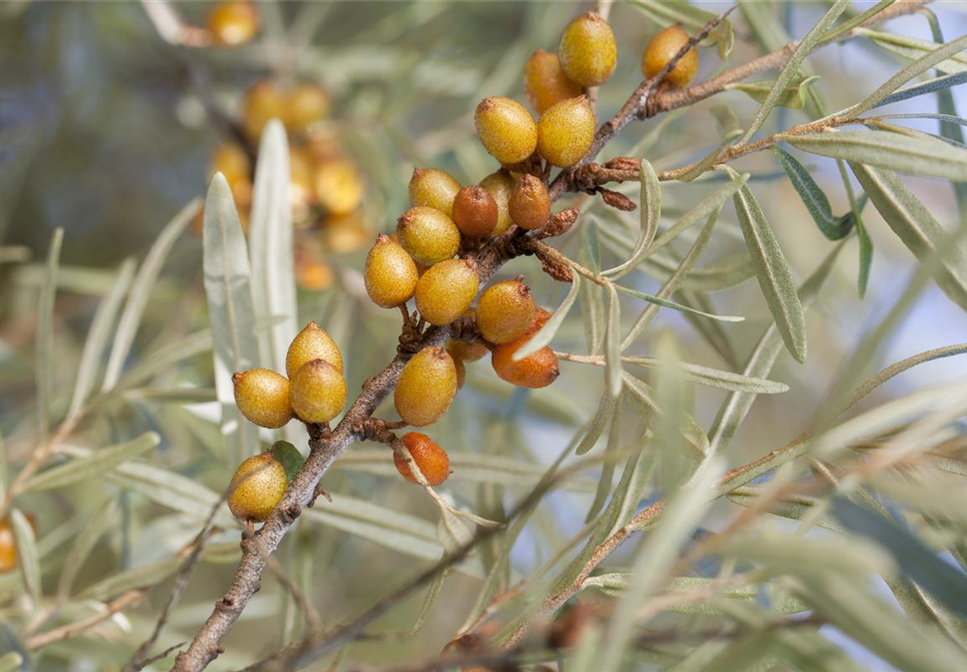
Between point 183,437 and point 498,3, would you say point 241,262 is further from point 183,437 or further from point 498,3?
point 498,3

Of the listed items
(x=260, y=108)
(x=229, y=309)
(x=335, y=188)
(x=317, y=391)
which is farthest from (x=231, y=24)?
(x=317, y=391)

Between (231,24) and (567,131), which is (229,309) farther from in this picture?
(231,24)

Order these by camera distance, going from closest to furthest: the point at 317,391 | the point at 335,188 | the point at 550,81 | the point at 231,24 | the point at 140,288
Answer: the point at 317,391, the point at 550,81, the point at 140,288, the point at 335,188, the point at 231,24

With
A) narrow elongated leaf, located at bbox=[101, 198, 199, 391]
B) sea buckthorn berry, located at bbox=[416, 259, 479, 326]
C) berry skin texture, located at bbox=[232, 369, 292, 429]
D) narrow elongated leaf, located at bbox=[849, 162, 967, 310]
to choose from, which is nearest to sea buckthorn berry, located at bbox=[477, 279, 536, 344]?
sea buckthorn berry, located at bbox=[416, 259, 479, 326]

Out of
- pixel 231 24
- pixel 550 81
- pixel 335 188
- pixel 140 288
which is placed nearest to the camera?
pixel 550 81

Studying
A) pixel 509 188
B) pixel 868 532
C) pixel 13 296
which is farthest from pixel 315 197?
pixel 868 532
